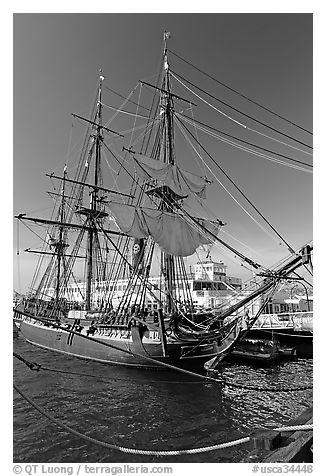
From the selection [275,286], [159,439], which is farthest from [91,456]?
[275,286]

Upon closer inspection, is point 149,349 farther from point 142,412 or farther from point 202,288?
point 202,288

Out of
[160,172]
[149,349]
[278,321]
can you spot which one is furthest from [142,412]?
[278,321]

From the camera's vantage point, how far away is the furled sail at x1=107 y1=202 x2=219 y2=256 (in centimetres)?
2181

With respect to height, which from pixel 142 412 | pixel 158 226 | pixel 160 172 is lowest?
pixel 142 412

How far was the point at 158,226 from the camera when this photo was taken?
73.2 feet

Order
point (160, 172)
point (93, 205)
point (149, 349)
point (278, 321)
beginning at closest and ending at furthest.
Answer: point (149, 349)
point (160, 172)
point (278, 321)
point (93, 205)

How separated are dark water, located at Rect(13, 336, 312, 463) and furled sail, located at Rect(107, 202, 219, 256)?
832cm

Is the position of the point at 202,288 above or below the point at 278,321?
above

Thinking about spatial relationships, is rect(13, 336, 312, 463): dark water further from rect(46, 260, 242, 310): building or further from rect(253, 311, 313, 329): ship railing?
rect(46, 260, 242, 310): building

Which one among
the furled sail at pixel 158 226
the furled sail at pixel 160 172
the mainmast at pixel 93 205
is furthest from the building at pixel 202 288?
the furled sail at pixel 160 172

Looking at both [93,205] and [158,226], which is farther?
[93,205]

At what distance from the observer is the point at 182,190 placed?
25.5m

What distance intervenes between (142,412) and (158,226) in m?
12.9

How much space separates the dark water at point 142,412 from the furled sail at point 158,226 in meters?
8.32
